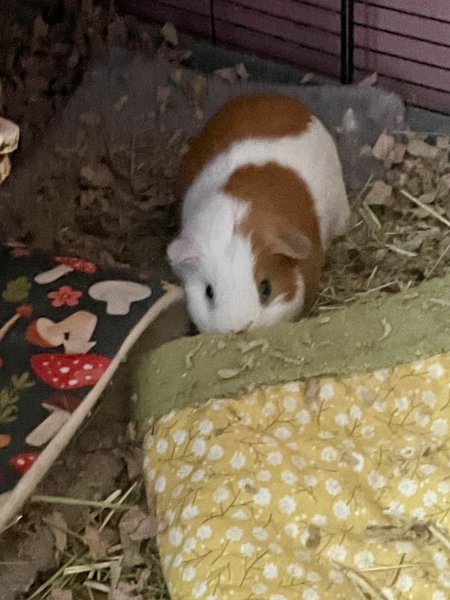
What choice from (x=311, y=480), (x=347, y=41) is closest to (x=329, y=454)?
(x=311, y=480)

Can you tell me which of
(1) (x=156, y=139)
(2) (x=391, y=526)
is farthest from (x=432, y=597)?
(1) (x=156, y=139)

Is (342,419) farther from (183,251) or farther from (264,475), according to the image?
(183,251)

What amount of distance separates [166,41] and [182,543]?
1.83 metres

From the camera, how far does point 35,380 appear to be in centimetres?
154

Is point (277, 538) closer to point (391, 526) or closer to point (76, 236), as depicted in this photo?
point (391, 526)

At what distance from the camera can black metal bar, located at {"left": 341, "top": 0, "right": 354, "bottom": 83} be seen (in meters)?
2.32

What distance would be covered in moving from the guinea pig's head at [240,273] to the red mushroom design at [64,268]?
6.8 inches

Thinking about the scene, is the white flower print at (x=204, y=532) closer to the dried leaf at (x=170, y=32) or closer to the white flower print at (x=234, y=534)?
the white flower print at (x=234, y=534)

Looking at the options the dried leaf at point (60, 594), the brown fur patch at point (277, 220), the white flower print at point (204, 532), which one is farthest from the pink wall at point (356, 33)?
the dried leaf at point (60, 594)

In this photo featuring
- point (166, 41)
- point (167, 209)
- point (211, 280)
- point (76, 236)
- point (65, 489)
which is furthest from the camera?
point (166, 41)

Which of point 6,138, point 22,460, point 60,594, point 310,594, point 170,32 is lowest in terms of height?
point 60,594

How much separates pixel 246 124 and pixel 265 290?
0.45 meters

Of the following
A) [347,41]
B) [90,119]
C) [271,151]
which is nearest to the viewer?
[271,151]

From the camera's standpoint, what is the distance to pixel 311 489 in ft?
4.71
